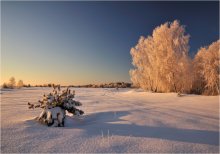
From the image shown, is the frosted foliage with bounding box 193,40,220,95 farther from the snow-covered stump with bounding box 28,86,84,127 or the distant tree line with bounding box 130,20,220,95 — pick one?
the snow-covered stump with bounding box 28,86,84,127

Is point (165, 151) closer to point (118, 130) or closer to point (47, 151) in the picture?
point (118, 130)

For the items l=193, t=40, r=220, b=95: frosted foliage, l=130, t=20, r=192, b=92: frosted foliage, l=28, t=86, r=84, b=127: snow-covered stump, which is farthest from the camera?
l=130, t=20, r=192, b=92: frosted foliage

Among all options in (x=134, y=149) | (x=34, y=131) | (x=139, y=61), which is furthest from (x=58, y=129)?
(x=139, y=61)

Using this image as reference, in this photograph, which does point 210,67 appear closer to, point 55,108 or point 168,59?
point 168,59

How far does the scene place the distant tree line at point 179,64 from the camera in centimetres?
1963

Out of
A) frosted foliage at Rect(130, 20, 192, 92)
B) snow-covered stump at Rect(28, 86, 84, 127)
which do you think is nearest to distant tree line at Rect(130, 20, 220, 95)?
frosted foliage at Rect(130, 20, 192, 92)

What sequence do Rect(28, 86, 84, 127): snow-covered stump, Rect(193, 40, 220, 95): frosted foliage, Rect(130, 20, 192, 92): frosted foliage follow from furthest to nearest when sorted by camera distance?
Rect(130, 20, 192, 92): frosted foliage < Rect(193, 40, 220, 95): frosted foliage < Rect(28, 86, 84, 127): snow-covered stump

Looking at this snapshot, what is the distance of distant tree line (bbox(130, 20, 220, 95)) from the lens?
19.6 m

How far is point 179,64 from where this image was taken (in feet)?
68.5

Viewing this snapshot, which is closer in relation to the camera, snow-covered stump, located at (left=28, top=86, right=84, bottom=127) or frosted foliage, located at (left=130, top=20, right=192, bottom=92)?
snow-covered stump, located at (left=28, top=86, right=84, bottom=127)

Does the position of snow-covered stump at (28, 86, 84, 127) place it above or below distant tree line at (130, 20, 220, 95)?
below

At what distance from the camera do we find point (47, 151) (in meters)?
2.99

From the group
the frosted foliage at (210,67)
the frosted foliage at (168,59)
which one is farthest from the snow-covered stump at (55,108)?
the frosted foliage at (168,59)

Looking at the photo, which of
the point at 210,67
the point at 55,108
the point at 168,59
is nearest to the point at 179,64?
the point at 168,59
